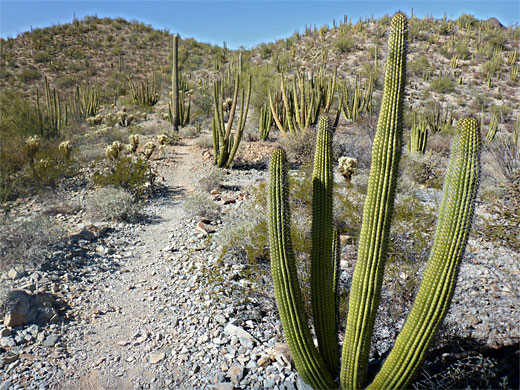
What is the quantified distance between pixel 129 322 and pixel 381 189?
371 centimetres

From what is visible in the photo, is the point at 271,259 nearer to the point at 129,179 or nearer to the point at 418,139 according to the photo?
the point at 129,179

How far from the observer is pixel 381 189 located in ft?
8.71

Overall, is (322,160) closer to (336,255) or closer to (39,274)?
(336,255)

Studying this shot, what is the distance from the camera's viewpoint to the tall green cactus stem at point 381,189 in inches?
104

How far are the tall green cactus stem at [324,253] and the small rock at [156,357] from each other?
1.82m

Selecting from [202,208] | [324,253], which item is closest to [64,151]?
[202,208]

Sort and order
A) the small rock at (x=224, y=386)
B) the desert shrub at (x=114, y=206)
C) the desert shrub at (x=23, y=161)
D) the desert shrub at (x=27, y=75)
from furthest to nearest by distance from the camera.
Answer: the desert shrub at (x=27, y=75) → the desert shrub at (x=23, y=161) → the desert shrub at (x=114, y=206) → the small rock at (x=224, y=386)

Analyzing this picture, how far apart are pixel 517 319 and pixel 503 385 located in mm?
1614

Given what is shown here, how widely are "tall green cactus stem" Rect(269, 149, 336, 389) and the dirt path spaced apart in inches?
Result: 58.4

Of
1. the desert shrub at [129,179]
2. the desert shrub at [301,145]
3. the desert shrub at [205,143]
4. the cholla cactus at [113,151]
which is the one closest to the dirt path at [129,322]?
the desert shrub at [129,179]

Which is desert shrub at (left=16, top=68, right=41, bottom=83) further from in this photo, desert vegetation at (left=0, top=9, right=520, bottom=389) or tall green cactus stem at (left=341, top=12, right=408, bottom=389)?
tall green cactus stem at (left=341, top=12, right=408, bottom=389)

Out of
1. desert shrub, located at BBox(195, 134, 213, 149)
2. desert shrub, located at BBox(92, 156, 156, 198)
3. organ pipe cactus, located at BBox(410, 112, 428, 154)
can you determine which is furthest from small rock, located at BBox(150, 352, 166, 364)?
organ pipe cactus, located at BBox(410, 112, 428, 154)

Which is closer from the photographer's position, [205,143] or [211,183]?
[211,183]

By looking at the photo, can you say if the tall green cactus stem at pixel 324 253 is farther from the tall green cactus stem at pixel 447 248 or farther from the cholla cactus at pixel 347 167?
the cholla cactus at pixel 347 167
